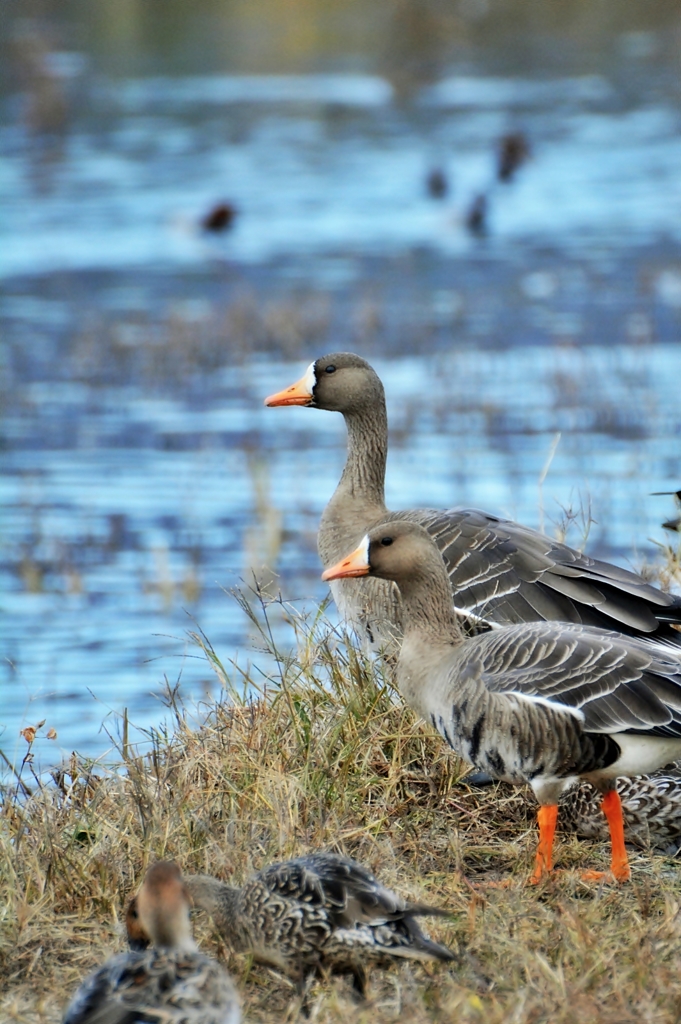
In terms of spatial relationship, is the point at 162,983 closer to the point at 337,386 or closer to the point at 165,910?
the point at 165,910

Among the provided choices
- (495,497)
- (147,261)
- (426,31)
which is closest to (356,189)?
(147,261)

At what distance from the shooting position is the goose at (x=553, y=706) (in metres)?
5.42

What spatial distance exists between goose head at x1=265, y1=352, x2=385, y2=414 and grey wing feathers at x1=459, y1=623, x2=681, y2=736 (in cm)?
250

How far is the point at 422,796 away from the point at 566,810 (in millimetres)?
525

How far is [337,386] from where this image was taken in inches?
314

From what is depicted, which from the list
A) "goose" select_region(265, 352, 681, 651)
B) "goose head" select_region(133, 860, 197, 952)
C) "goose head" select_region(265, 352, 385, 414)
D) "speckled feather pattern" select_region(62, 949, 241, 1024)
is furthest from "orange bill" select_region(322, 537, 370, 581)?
"goose head" select_region(265, 352, 385, 414)

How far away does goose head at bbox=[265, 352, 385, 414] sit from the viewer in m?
7.96

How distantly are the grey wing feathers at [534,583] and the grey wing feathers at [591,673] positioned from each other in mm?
619

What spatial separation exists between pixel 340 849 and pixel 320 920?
100 cm

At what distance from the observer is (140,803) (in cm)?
549

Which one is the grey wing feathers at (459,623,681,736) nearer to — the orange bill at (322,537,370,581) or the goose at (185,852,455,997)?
the orange bill at (322,537,370,581)

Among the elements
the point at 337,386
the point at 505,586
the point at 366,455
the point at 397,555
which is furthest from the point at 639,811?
the point at 337,386

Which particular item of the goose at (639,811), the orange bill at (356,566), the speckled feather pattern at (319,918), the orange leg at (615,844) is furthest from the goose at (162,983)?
the goose at (639,811)

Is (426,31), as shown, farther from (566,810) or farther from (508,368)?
(566,810)
